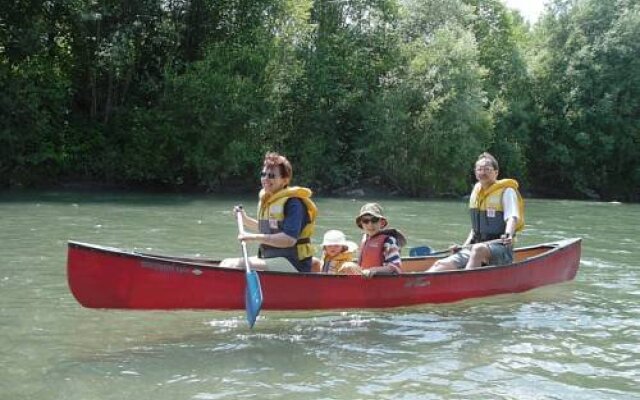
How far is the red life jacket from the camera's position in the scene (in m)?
6.89

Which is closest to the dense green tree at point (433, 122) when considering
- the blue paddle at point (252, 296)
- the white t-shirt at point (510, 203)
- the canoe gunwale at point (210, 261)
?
the canoe gunwale at point (210, 261)

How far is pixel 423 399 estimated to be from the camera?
4586 millimetres

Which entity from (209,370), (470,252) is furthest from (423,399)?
(470,252)

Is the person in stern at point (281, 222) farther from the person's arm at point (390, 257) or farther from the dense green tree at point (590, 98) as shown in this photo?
the dense green tree at point (590, 98)

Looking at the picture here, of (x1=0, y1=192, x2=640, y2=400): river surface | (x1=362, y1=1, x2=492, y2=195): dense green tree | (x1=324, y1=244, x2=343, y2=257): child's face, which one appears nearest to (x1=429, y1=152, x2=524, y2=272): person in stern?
(x1=0, y1=192, x2=640, y2=400): river surface

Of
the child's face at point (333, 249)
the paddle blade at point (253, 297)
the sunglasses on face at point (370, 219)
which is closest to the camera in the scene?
the paddle blade at point (253, 297)

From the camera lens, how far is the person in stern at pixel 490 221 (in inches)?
302

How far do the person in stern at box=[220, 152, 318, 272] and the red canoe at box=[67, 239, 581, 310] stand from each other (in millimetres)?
269

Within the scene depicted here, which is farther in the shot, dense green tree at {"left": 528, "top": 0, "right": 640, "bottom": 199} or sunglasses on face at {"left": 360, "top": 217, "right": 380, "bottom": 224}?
dense green tree at {"left": 528, "top": 0, "right": 640, "bottom": 199}

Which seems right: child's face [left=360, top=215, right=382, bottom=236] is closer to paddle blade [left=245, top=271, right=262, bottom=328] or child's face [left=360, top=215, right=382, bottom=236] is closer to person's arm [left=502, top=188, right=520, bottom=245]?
paddle blade [left=245, top=271, right=262, bottom=328]

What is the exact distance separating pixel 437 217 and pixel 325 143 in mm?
10090

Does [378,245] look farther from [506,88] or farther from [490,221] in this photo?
[506,88]

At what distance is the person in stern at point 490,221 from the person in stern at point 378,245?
3.30ft

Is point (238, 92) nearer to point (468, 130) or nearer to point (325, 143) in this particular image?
point (325, 143)
